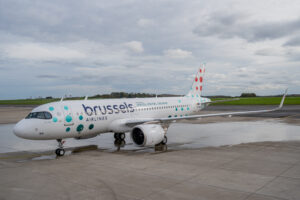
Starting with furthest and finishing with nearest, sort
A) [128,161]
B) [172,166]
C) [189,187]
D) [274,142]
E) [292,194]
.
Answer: [274,142] < [128,161] < [172,166] < [189,187] < [292,194]

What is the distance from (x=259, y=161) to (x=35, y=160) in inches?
498

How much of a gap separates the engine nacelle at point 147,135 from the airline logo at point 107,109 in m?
2.66

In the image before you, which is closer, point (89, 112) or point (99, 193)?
point (99, 193)

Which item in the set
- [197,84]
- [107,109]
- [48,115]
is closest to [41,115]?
[48,115]

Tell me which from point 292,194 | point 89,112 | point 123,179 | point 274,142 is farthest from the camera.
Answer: point 274,142

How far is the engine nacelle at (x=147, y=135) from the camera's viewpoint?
16.2 metres

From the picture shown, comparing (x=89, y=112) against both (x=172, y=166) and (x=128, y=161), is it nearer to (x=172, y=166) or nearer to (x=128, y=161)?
(x=128, y=161)

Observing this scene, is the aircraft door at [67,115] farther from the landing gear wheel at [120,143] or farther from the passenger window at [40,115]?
the landing gear wheel at [120,143]

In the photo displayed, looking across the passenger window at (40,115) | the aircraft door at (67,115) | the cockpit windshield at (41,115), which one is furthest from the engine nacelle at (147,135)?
the passenger window at (40,115)

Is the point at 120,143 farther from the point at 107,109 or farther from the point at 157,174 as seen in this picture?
the point at 157,174

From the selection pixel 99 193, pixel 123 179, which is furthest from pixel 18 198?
pixel 123 179

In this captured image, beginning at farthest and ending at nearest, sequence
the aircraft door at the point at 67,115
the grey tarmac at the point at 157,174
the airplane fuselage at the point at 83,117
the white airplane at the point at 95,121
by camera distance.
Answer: the aircraft door at the point at 67,115
the white airplane at the point at 95,121
the airplane fuselage at the point at 83,117
the grey tarmac at the point at 157,174

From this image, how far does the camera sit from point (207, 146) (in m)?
17.8

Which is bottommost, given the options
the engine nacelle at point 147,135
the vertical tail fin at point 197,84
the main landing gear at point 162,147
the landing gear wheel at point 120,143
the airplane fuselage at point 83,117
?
the landing gear wheel at point 120,143
